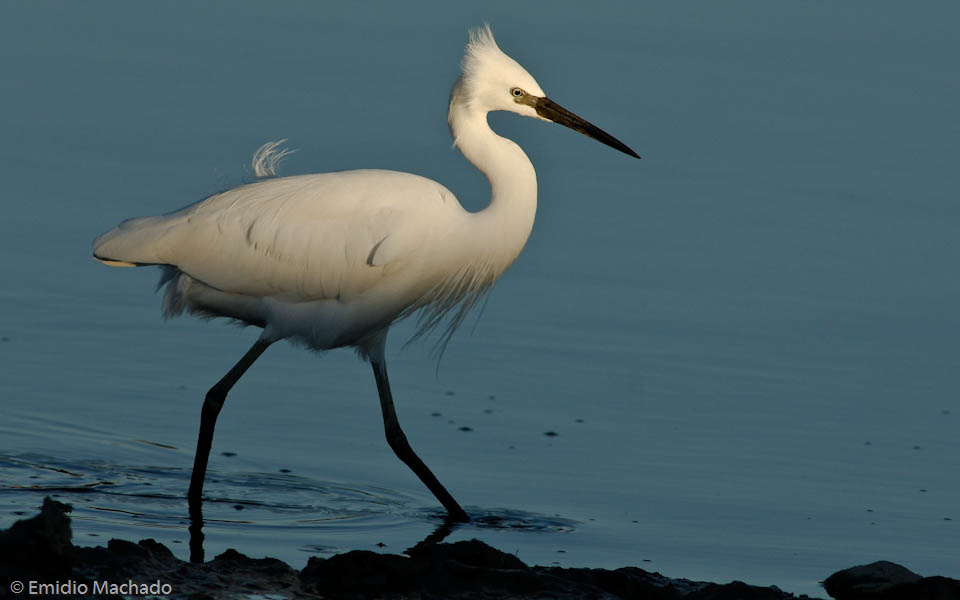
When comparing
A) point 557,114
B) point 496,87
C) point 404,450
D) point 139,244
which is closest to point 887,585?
point 404,450

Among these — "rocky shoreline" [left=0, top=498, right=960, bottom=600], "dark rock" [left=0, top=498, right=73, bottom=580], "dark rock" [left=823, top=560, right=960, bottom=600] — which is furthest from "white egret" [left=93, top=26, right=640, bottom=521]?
"dark rock" [left=0, top=498, right=73, bottom=580]

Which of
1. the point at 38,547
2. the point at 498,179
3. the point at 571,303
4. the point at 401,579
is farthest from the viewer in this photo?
the point at 571,303

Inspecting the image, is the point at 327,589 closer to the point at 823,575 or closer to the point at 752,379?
the point at 823,575

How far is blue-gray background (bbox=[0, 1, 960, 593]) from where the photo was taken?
25.1ft

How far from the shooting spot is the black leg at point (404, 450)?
7.60m

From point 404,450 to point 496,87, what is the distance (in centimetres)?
189

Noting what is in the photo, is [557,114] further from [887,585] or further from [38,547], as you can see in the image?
[38,547]

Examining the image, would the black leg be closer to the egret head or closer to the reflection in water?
the reflection in water

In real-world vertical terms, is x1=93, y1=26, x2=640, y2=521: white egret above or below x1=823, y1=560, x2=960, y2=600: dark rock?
above

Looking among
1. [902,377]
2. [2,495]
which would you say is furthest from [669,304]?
[2,495]

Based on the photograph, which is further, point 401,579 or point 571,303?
point 571,303

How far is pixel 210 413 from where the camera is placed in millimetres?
7922

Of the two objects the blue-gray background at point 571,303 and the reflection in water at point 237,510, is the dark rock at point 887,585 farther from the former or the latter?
the reflection in water at point 237,510

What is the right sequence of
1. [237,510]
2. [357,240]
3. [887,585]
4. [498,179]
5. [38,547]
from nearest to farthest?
[38,547] < [887,585] < [237,510] < [357,240] < [498,179]
